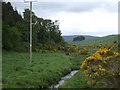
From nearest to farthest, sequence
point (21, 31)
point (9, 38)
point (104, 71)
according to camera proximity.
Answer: point (104, 71), point (9, 38), point (21, 31)

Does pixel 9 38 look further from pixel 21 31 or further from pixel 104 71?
pixel 104 71

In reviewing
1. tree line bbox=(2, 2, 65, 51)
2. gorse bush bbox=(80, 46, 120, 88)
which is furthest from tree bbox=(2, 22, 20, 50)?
gorse bush bbox=(80, 46, 120, 88)

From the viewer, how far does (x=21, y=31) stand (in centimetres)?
5469

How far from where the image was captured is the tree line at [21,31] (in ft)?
145

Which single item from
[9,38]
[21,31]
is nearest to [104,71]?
[9,38]

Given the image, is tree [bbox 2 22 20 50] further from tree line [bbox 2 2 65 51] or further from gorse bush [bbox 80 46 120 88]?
gorse bush [bbox 80 46 120 88]

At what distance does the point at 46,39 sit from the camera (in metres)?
72.4

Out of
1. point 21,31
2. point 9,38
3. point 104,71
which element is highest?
point 21,31

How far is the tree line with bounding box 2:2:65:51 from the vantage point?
44.3 metres

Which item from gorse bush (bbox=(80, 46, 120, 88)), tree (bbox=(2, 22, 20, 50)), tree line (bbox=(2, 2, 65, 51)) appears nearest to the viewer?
gorse bush (bbox=(80, 46, 120, 88))

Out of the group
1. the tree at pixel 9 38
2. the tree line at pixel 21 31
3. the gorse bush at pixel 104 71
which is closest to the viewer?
the gorse bush at pixel 104 71

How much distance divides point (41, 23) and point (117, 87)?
56.9 meters

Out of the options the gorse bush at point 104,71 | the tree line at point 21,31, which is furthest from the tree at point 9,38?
the gorse bush at point 104,71

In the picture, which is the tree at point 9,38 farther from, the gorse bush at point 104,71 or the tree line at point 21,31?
the gorse bush at point 104,71
